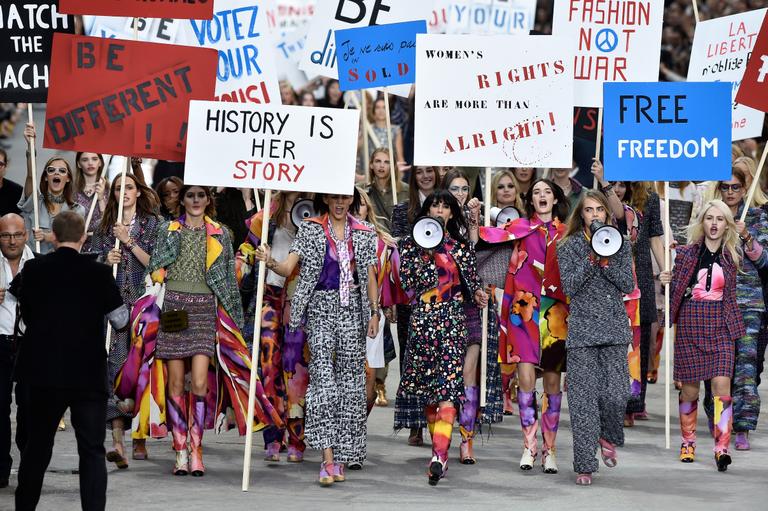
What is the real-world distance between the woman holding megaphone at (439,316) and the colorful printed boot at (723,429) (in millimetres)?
1814

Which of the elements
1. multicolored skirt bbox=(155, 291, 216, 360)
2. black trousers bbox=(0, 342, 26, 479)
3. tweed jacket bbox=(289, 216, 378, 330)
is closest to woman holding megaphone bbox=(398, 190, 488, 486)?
tweed jacket bbox=(289, 216, 378, 330)

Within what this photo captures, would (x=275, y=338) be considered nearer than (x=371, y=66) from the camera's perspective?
Yes

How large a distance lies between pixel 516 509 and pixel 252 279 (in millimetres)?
3113

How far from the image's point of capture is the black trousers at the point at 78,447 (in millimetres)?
8719

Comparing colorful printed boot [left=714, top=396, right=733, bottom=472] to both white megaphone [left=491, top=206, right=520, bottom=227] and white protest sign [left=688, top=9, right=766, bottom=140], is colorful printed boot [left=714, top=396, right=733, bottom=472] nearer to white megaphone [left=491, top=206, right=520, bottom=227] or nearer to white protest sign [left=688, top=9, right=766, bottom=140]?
white megaphone [left=491, top=206, right=520, bottom=227]

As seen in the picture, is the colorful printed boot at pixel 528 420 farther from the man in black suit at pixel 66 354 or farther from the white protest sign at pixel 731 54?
the white protest sign at pixel 731 54

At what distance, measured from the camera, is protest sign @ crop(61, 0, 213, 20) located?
38.1 feet

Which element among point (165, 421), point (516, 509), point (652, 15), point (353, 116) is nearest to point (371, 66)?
point (652, 15)

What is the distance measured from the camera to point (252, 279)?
38.7 feet

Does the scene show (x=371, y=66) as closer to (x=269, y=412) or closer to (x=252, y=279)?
(x=252, y=279)

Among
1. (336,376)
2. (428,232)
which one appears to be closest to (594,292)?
(428,232)

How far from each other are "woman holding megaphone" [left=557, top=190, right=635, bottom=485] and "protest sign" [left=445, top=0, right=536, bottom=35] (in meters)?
9.52

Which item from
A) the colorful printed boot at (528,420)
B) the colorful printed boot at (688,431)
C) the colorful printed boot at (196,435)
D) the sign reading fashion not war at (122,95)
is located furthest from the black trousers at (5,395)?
the colorful printed boot at (688,431)

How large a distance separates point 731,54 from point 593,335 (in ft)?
15.8
